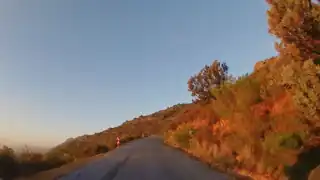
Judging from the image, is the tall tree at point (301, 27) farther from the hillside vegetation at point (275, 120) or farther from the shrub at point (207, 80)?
the shrub at point (207, 80)

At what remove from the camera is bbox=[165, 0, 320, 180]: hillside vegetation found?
12766 mm

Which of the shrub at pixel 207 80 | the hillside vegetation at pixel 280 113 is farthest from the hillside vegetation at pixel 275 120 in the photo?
the shrub at pixel 207 80

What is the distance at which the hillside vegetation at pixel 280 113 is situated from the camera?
1277 centimetres

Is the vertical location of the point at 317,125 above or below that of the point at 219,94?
below

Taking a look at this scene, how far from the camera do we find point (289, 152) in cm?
1412

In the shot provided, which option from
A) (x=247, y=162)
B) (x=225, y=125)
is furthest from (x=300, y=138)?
(x=225, y=125)

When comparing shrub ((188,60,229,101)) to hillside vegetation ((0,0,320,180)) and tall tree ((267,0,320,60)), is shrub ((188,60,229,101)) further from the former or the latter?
tall tree ((267,0,320,60))

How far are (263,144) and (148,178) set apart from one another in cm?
470

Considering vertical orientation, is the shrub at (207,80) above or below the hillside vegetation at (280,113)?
above

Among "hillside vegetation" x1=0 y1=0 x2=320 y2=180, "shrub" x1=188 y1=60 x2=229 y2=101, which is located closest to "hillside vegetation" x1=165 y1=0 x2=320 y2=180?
"hillside vegetation" x1=0 y1=0 x2=320 y2=180

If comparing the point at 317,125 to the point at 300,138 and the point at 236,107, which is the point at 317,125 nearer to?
the point at 300,138

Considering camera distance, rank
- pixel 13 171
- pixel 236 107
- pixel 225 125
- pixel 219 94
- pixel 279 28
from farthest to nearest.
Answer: pixel 219 94
pixel 225 125
pixel 236 107
pixel 13 171
pixel 279 28

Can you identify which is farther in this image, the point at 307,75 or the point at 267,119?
the point at 267,119

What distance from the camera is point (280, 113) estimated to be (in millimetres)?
17672
